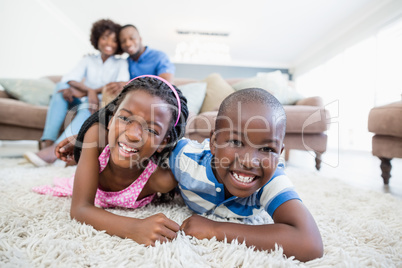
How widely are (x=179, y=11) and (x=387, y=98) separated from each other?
3.73m

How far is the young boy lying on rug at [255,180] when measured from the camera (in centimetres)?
56

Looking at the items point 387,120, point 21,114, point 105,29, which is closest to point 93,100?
point 105,29

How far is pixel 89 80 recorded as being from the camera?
1.95 metres

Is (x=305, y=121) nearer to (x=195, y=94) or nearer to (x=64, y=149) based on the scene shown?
(x=195, y=94)

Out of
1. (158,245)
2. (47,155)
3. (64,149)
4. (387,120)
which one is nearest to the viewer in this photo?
(158,245)

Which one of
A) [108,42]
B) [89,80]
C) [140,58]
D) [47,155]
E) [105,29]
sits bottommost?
[47,155]

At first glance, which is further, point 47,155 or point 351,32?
point 351,32

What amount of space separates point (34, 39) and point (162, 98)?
3923mm

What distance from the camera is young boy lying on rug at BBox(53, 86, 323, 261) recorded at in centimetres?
56

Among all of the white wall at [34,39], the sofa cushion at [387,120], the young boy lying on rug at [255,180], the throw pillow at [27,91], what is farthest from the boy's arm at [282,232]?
the white wall at [34,39]

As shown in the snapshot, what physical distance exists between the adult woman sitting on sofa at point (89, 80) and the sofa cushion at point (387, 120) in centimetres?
168

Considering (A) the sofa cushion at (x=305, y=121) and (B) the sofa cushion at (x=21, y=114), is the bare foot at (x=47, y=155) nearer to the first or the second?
(B) the sofa cushion at (x=21, y=114)

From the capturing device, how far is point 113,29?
1.92 metres

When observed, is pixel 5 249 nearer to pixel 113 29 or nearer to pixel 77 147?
pixel 77 147
